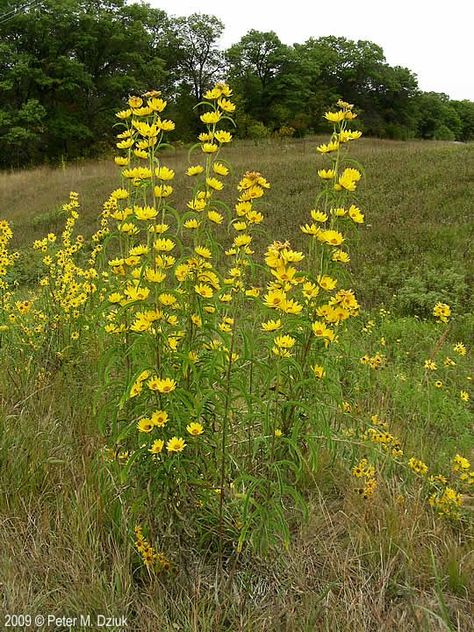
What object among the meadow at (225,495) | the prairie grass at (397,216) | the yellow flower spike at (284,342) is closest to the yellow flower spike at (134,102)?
the meadow at (225,495)

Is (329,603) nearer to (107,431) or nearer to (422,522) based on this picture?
(422,522)

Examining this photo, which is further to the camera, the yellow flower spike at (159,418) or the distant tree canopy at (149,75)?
the distant tree canopy at (149,75)

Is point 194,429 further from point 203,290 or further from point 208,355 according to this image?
point 203,290

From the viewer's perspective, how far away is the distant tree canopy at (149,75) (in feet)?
86.8

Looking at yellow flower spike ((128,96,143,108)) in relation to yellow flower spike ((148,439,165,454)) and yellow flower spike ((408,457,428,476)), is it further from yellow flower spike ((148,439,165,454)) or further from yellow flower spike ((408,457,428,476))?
yellow flower spike ((408,457,428,476))

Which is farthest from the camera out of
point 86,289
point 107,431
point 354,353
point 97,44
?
point 97,44

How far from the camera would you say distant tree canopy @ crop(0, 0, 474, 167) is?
1042 inches

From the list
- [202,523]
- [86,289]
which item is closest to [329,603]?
[202,523]

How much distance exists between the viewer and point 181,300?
66.6 inches

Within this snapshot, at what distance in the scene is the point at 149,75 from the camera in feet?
96.0

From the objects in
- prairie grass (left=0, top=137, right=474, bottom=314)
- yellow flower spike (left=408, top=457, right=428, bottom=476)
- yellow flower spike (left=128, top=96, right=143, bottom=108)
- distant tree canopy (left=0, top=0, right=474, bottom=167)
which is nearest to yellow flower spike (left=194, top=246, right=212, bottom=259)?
yellow flower spike (left=128, top=96, right=143, bottom=108)

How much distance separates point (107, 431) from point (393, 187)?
298 inches

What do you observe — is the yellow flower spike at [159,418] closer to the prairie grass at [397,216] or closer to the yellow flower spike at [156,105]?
the yellow flower spike at [156,105]

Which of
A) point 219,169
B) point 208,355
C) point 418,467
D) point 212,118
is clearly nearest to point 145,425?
point 208,355
